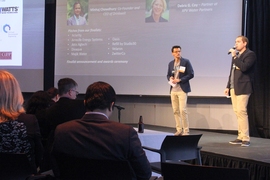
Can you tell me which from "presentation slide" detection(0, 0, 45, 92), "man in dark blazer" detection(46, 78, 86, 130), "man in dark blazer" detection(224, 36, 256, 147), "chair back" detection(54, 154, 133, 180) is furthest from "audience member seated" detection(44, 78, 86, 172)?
"presentation slide" detection(0, 0, 45, 92)

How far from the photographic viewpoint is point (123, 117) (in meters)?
7.07

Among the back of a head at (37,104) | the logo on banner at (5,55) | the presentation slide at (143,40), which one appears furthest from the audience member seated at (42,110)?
the logo on banner at (5,55)

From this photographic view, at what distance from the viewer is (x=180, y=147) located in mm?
2861

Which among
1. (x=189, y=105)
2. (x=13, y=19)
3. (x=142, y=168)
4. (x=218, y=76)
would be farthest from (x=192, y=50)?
(x=142, y=168)

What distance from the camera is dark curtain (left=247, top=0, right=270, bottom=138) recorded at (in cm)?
582

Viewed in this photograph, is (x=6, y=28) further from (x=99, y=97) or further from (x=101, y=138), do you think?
(x=101, y=138)

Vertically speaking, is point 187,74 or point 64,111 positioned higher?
point 187,74

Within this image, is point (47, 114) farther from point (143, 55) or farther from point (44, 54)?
point (44, 54)

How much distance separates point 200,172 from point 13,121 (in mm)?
1106

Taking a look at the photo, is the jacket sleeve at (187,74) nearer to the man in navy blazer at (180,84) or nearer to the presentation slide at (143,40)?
the man in navy blazer at (180,84)

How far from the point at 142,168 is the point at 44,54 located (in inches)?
226

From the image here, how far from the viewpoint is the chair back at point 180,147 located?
9.12ft

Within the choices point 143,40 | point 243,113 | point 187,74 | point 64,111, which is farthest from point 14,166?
point 143,40

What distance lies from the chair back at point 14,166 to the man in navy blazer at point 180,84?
375 cm
